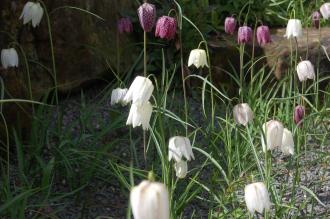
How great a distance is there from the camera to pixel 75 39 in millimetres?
4012

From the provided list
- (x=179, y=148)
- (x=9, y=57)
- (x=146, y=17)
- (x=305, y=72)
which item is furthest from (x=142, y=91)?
(x=305, y=72)

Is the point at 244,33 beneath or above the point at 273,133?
above

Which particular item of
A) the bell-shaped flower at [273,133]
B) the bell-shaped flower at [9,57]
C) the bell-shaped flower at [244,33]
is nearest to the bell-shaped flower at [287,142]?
the bell-shaped flower at [273,133]

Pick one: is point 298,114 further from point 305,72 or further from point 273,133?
point 273,133

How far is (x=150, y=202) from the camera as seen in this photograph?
1297 millimetres

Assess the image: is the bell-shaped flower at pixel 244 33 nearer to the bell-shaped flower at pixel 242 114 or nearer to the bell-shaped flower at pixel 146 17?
the bell-shaped flower at pixel 242 114

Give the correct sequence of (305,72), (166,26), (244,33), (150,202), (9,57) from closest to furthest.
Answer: (150,202)
(166,26)
(9,57)
(305,72)
(244,33)

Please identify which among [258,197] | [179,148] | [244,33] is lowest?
[258,197]

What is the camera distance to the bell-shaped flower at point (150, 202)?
1.30 metres

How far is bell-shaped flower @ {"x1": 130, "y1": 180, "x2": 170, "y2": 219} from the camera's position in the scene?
4.26 ft

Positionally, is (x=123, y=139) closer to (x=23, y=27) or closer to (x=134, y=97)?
(x=23, y=27)

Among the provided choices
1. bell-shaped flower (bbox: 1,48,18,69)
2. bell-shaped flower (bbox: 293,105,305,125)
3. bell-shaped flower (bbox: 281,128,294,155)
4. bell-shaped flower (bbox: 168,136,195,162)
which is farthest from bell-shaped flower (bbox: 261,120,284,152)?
bell-shaped flower (bbox: 1,48,18,69)

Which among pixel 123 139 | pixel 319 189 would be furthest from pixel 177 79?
pixel 319 189

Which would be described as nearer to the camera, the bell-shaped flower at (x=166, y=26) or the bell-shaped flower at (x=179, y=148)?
the bell-shaped flower at (x=179, y=148)
